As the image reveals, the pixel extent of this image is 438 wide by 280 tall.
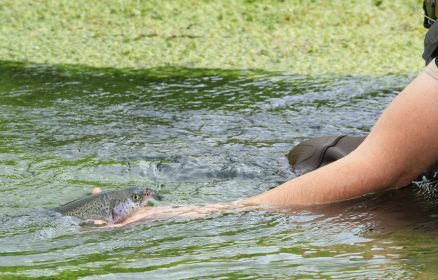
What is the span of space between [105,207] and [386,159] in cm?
84

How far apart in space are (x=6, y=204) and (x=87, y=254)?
0.70 m

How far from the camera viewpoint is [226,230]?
2.74 m

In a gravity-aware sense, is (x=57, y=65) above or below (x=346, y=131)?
above

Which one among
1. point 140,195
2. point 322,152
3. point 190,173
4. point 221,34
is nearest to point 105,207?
point 140,195

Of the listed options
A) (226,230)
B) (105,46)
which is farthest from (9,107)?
(226,230)

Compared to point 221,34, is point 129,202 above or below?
below

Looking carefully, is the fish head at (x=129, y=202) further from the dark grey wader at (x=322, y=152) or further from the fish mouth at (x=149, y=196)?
the dark grey wader at (x=322, y=152)

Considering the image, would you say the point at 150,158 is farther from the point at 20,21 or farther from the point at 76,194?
the point at 20,21

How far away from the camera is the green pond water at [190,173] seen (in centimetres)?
241

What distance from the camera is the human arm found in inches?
105

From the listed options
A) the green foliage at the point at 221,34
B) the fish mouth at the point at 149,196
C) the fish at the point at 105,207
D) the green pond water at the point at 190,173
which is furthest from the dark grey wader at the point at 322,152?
the green foliage at the point at 221,34

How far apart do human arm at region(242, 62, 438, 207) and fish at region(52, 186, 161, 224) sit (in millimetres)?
356

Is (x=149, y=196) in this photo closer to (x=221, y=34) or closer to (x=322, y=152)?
(x=322, y=152)

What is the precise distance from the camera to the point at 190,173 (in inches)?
137
